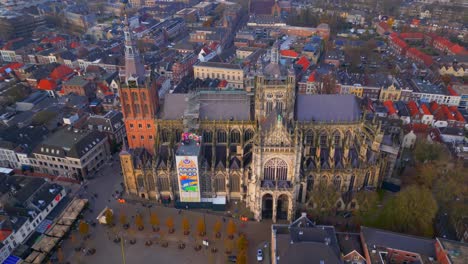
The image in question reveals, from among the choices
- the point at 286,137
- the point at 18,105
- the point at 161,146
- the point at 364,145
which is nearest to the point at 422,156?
the point at 364,145

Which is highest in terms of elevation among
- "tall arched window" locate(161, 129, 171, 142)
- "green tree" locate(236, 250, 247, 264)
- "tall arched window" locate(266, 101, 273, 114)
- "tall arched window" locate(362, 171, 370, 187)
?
"tall arched window" locate(266, 101, 273, 114)

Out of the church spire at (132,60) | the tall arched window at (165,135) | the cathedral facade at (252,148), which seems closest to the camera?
the cathedral facade at (252,148)

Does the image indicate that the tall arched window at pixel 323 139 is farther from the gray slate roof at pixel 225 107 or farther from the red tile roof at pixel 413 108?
the red tile roof at pixel 413 108

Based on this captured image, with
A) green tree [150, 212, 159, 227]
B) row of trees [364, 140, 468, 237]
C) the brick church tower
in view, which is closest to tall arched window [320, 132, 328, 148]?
row of trees [364, 140, 468, 237]

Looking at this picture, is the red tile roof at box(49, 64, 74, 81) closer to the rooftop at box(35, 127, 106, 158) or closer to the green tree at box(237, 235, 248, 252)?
the rooftop at box(35, 127, 106, 158)

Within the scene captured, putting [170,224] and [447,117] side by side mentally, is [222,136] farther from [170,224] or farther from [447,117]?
[447,117]

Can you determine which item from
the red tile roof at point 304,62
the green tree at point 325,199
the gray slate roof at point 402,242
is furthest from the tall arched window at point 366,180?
the red tile roof at point 304,62
